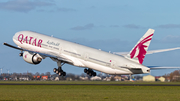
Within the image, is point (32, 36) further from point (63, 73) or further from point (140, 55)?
point (140, 55)

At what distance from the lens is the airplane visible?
213 feet

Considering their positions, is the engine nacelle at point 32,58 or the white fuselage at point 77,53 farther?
the engine nacelle at point 32,58

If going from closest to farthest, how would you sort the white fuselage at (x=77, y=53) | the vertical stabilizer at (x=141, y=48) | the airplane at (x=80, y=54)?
1. the vertical stabilizer at (x=141, y=48)
2. the airplane at (x=80, y=54)
3. the white fuselage at (x=77, y=53)

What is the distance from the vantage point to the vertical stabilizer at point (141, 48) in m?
63.5
